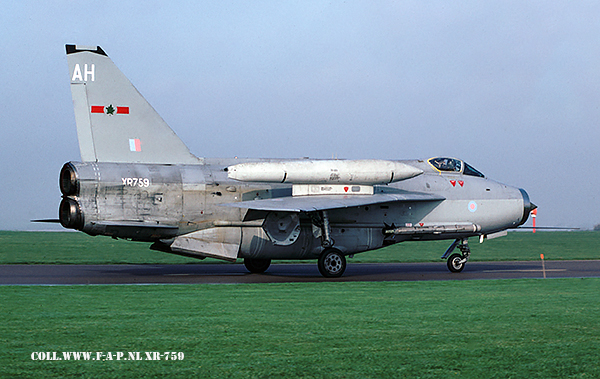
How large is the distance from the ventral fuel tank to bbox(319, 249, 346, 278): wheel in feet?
7.53

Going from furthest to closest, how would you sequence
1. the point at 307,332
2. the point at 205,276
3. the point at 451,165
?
the point at 451,165
the point at 205,276
the point at 307,332

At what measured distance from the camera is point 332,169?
19.6 meters

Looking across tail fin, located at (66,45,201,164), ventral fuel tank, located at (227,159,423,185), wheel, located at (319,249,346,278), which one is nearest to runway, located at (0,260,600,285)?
wheel, located at (319,249,346,278)

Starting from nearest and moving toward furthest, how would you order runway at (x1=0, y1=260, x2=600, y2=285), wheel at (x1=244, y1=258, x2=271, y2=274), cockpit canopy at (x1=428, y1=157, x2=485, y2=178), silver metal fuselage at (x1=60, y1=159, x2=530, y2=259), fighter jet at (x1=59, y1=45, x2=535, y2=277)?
runway at (x1=0, y1=260, x2=600, y2=285) < silver metal fuselage at (x1=60, y1=159, x2=530, y2=259) < fighter jet at (x1=59, y1=45, x2=535, y2=277) < wheel at (x1=244, y1=258, x2=271, y2=274) < cockpit canopy at (x1=428, y1=157, x2=485, y2=178)

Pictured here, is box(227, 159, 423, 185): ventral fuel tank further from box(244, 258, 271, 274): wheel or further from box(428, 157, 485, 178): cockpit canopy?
box(244, 258, 271, 274): wheel

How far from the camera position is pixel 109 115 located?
1912cm

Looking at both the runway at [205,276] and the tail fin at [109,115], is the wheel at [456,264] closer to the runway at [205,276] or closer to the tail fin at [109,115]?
the runway at [205,276]

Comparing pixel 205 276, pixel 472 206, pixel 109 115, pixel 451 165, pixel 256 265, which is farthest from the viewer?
pixel 451 165

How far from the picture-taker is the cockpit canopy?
2269 cm

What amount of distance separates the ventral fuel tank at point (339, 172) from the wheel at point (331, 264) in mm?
2296

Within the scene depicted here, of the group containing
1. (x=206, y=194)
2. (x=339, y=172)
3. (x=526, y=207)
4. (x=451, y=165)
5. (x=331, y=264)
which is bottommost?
(x=331, y=264)

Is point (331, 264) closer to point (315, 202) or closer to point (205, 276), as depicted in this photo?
point (315, 202)

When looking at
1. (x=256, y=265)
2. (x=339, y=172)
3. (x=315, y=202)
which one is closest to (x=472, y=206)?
(x=339, y=172)

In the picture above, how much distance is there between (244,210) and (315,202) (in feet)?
7.58
